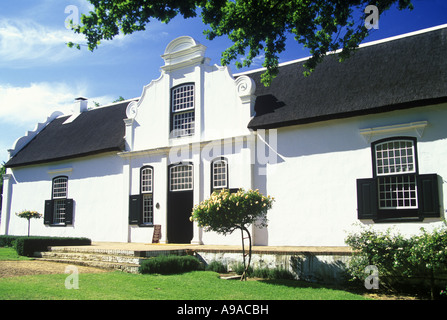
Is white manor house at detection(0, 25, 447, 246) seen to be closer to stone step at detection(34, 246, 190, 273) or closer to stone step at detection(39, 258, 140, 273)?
stone step at detection(34, 246, 190, 273)

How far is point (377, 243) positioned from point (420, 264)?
1.00 metres

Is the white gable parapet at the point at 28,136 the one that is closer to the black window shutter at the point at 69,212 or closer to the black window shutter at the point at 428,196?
the black window shutter at the point at 69,212

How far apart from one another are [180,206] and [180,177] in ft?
3.96

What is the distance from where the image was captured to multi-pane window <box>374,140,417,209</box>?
39.5 ft

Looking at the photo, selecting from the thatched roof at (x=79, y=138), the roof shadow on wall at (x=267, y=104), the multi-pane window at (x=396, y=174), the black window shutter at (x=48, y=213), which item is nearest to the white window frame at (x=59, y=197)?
the black window shutter at (x=48, y=213)

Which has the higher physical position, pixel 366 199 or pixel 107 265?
pixel 366 199

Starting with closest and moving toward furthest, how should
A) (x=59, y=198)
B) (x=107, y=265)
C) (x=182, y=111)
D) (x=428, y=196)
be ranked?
(x=428, y=196) → (x=107, y=265) → (x=182, y=111) → (x=59, y=198)

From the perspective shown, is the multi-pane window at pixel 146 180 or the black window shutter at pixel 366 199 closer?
the black window shutter at pixel 366 199

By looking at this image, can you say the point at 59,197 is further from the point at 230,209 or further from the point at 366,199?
the point at 366,199

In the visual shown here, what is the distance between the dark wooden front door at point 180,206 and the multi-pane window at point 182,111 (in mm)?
1531

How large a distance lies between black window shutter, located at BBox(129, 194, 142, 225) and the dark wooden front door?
165 centimetres

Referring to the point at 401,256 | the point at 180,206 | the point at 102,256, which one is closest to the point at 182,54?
the point at 180,206

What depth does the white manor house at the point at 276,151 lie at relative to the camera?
40.1 ft

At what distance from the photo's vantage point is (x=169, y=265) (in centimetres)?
1177
